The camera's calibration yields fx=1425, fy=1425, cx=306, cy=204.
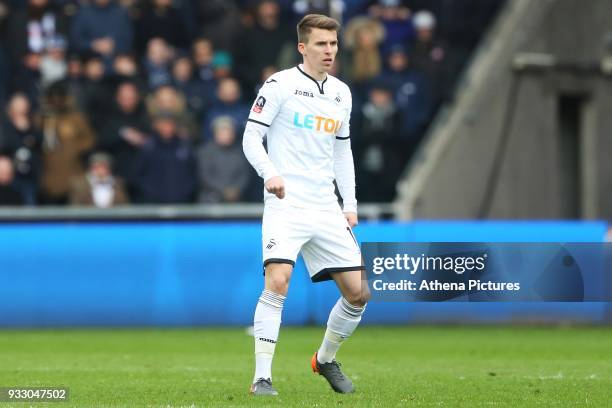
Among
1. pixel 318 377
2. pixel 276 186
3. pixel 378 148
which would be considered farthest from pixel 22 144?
pixel 276 186

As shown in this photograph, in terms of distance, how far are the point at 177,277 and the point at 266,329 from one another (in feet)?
28.5

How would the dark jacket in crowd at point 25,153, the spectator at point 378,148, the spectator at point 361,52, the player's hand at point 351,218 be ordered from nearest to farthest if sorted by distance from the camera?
the player's hand at point 351,218, the dark jacket in crowd at point 25,153, the spectator at point 378,148, the spectator at point 361,52

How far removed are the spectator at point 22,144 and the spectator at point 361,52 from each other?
454cm

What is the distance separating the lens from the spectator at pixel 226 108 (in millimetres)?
18625

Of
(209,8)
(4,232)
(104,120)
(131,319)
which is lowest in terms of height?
(131,319)

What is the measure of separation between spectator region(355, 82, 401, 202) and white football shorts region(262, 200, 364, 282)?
9545 millimetres

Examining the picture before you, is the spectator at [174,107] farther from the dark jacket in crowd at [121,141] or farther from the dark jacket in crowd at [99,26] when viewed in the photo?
the dark jacket in crowd at [99,26]

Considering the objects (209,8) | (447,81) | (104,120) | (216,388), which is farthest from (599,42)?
(216,388)

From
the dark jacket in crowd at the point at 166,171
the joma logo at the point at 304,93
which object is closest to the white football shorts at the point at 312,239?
the joma logo at the point at 304,93

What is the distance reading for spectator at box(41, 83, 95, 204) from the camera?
59.1ft

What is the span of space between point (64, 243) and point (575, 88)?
8.88m

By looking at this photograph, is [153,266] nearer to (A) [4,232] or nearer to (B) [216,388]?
(A) [4,232]

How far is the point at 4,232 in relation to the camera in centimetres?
1750

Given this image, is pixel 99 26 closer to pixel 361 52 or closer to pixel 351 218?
pixel 361 52
